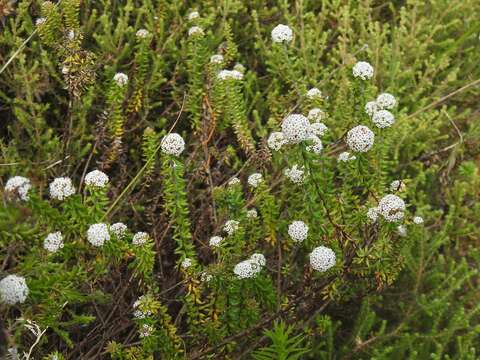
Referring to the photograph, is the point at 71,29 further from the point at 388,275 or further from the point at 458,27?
the point at 458,27

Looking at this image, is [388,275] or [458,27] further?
[458,27]

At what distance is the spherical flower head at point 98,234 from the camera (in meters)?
1.64

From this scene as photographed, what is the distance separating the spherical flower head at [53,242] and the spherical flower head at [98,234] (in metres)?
0.09

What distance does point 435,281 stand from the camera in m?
2.35

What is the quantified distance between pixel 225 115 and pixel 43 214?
0.93 metres

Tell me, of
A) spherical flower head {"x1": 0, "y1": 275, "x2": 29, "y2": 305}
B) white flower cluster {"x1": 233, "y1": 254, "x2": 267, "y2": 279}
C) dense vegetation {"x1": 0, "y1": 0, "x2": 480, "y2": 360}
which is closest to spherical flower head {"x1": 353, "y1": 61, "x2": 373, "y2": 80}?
dense vegetation {"x1": 0, "y1": 0, "x2": 480, "y2": 360}

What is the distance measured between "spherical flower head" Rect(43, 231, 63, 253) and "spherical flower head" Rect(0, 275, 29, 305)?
238mm

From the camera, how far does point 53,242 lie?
5.41 ft

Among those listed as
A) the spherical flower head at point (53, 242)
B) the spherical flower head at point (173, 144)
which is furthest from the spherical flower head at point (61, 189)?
the spherical flower head at point (173, 144)

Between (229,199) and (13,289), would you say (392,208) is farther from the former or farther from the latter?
(13,289)

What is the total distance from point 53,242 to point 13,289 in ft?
0.95

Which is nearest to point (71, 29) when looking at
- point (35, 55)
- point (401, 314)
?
point (35, 55)

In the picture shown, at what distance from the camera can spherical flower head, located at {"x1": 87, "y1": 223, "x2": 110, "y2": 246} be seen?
1642mm

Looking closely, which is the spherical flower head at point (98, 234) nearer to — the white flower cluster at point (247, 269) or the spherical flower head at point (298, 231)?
the white flower cluster at point (247, 269)
